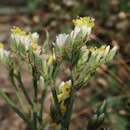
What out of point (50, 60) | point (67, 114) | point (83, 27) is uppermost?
point (83, 27)

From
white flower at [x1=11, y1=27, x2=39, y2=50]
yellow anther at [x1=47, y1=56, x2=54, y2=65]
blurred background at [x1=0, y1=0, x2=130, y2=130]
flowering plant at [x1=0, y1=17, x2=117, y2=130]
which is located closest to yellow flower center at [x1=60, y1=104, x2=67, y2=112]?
flowering plant at [x1=0, y1=17, x2=117, y2=130]

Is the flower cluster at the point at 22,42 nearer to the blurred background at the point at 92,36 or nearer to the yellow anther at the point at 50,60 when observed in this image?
the yellow anther at the point at 50,60

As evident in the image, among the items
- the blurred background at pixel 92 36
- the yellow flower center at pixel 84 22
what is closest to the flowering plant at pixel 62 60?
the yellow flower center at pixel 84 22

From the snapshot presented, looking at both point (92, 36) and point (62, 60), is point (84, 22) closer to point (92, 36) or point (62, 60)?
point (62, 60)

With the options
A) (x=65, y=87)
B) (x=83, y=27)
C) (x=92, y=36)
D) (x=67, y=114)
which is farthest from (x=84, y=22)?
(x=92, y=36)

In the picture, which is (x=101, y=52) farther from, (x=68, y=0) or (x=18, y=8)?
(x=18, y=8)

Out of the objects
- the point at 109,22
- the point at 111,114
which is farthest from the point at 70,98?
the point at 109,22

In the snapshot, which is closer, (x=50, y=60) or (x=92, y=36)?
(x=50, y=60)

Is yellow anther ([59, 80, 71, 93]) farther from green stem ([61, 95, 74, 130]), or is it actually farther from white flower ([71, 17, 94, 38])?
white flower ([71, 17, 94, 38])
